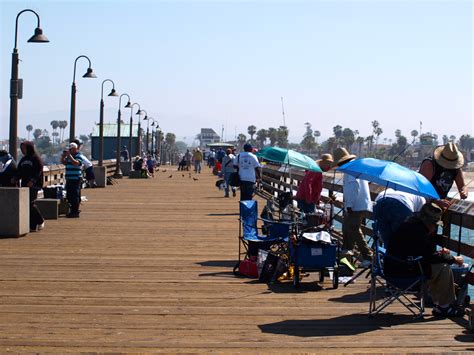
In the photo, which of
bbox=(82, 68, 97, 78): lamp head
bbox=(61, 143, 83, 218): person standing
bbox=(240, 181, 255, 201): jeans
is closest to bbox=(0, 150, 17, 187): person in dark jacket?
bbox=(61, 143, 83, 218): person standing

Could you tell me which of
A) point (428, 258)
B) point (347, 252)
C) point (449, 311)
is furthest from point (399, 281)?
point (347, 252)

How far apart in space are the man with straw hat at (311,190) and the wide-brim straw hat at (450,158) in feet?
12.7

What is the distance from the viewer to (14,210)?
14.7m

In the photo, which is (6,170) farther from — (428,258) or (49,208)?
(428,258)

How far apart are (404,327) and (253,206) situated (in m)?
4.25

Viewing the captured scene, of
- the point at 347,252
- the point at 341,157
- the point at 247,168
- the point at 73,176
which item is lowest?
the point at 347,252

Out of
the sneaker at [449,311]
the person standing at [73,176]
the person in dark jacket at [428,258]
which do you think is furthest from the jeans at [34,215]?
the sneaker at [449,311]

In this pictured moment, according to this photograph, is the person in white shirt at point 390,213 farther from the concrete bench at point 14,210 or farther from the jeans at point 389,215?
the concrete bench at point 14,210

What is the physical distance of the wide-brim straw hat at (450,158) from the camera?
32.2 ft

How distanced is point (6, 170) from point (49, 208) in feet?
11.5

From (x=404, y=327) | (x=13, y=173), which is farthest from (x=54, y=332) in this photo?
(x=13, y=173)

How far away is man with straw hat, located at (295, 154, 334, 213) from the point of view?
13800 mm

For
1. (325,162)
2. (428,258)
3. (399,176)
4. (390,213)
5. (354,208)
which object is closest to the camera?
Result: (428,258)

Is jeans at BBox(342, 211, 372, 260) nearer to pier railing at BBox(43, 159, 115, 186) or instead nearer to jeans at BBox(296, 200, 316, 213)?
jeans at BBox(296, 200, 316, 213)
